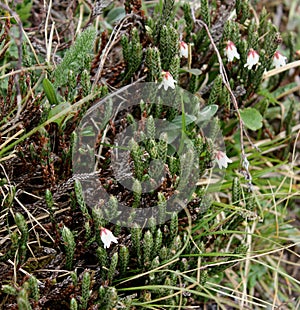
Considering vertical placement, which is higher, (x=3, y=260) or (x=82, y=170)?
(x=82, y=170)

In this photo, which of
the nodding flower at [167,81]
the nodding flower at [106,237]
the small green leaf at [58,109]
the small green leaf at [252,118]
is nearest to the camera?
the nodding flower at [106,237]

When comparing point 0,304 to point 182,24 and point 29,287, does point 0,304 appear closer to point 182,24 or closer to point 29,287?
point 29,287

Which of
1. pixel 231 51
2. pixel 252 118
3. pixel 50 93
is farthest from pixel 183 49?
pixel 50 93

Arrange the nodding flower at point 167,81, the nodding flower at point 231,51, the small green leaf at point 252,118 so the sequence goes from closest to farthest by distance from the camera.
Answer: the nodding flower at point 167,81, the nodding flower at point 231,51, the small green leaf at point 252,118

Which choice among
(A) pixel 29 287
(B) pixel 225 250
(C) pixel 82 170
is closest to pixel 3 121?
(C) pixel 82 170

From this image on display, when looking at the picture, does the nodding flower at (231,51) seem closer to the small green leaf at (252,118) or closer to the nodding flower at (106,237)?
the small green leaf at (252,118)

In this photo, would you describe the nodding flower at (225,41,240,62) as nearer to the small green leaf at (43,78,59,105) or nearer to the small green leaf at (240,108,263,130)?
the small green leaf at (240,108,263,130)

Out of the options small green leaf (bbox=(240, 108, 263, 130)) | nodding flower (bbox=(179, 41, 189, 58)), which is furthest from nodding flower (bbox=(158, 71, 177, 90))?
small green leaf (bbox=(240, 108, 263, 130))

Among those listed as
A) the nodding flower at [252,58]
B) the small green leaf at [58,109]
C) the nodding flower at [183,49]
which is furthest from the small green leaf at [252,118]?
the small green leaf at [58,109]

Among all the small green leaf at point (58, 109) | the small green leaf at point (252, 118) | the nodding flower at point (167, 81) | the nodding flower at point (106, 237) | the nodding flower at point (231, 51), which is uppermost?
the nodding flower at point (231, 51)
